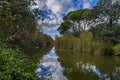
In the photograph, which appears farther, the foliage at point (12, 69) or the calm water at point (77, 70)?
the calm water at point (77, 70)

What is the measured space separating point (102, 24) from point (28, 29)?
34240 mm

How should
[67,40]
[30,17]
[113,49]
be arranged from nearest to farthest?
[30,17]
[113,49]
[67,40]

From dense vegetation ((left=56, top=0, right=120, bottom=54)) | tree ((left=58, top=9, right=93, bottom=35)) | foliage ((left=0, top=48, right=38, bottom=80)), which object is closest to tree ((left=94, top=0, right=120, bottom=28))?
dense vegetation ((left=56, top=0, right=120, bottom=54))

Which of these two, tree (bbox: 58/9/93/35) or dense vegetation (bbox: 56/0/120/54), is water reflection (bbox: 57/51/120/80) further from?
tree (bbox: 58/9/93/35)

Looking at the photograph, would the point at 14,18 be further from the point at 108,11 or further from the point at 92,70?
the point at 108,11

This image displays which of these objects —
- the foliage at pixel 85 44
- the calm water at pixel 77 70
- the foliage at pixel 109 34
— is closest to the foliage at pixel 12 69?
the calm water at pixel 77 70

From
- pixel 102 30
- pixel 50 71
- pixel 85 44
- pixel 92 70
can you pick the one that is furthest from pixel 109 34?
pixel 50 71

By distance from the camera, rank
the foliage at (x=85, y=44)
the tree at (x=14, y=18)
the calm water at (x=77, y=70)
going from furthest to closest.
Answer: the foliage at (x=85, y=44), the calm water at (x=77, y=70), the tree at (x=14, y=18)

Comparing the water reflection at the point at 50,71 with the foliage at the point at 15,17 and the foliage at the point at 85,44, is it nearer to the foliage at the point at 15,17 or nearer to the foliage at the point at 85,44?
the foliage at the point at 15,17

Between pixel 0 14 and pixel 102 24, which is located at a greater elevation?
pixel 102 24

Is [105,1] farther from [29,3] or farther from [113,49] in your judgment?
[29,3]

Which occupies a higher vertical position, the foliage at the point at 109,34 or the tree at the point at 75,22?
the tree at the point at 75,22

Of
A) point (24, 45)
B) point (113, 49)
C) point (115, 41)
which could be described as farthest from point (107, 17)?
point (24, 45)

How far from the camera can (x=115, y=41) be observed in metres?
43.8
